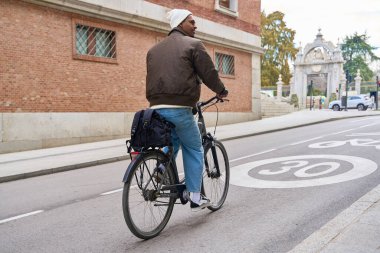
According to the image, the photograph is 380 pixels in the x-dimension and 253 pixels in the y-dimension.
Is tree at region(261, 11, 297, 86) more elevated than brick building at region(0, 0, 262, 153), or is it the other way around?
tree at region(261, 11, 297, 86)

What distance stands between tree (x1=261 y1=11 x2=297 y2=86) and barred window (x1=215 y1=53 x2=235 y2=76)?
37.6 meters

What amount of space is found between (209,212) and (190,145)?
1.01m

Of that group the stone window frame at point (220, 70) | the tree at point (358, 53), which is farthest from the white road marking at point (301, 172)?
the tree at point (358, 53)

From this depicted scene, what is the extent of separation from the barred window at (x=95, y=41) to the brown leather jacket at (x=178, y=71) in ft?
32.8

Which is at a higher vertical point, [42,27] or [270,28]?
[270,28]

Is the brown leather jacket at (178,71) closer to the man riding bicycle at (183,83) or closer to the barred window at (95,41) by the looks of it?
the man riding bicycle at (183,83)

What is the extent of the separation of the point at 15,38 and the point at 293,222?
1014 cm

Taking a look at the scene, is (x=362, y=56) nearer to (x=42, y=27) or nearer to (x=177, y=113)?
(x=42, y=27)

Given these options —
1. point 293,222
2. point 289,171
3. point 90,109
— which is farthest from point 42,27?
point 293,222

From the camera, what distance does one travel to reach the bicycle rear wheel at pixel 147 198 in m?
3.60

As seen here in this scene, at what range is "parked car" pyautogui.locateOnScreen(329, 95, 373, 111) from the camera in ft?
128

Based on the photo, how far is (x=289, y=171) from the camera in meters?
6.83

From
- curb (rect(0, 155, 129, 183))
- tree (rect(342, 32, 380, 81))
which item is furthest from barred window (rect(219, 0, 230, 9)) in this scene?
tree (rect(342, 32, 380, 81))

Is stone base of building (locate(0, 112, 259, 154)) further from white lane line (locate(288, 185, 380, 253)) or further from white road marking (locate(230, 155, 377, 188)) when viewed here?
white lane line (locate(288, 185, 380, 253))
